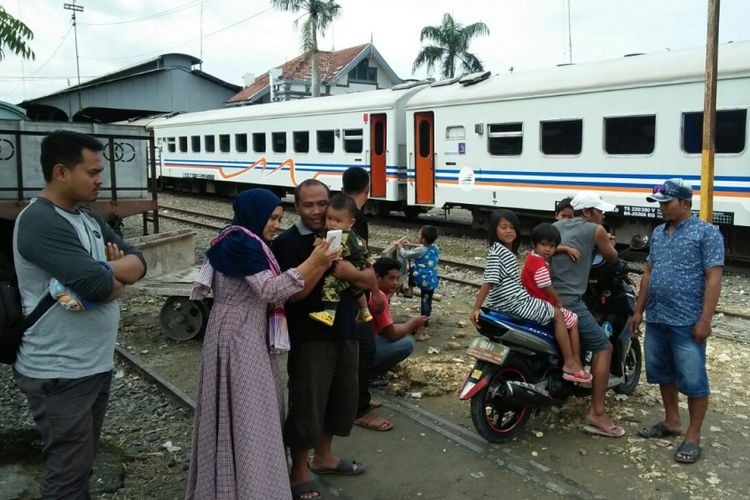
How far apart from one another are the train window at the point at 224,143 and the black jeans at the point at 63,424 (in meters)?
20.2

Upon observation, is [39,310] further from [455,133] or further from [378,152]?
[378,152]

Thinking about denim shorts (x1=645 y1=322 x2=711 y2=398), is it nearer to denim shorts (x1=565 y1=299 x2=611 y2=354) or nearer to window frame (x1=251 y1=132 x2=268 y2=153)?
denim shorts (x1=565 y1=299 x2=611 y2=354)

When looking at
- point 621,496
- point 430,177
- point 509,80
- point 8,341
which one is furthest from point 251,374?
point 430,177

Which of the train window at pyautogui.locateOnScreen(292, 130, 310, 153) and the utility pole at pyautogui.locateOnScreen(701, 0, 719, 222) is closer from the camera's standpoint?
the utility pole at pyautogui.locateOnScreen(701, 0, 719, 222)

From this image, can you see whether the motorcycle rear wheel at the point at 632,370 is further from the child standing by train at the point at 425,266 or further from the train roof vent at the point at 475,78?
the train roof vent at the point at 475,78

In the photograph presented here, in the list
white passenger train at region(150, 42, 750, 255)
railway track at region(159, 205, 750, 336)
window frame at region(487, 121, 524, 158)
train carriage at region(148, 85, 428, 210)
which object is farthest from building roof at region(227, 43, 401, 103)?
window frame at region(487, 121, 524, 158)

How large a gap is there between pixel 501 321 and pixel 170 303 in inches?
145

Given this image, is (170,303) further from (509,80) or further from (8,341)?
(509,80)

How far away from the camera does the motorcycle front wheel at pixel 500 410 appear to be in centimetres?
416

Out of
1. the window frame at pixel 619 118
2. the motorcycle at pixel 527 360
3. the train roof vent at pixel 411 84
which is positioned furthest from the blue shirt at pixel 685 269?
the train roof vent at pixel 411 84

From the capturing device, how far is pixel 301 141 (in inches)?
727

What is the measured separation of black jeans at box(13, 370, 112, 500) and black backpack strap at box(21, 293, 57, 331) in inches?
8.7

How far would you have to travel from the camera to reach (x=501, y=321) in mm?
4211

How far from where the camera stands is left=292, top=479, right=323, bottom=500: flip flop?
3.52m
